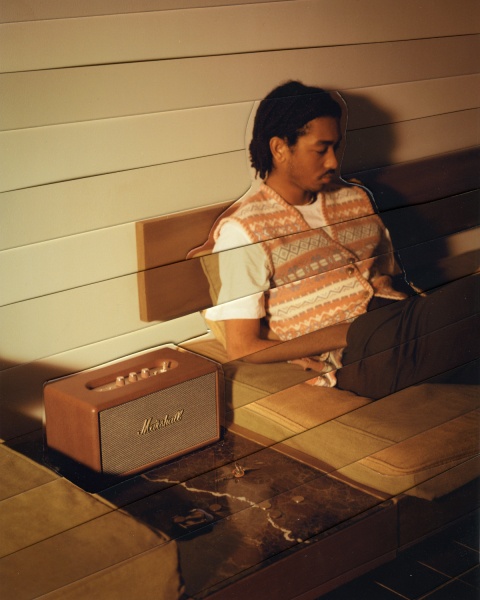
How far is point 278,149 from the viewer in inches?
69.7

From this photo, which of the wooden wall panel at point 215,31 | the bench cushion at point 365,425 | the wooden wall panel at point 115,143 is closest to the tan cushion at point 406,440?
the bench cushion at point 365,425

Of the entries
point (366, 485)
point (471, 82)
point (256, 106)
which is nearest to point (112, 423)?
point (256, 106)

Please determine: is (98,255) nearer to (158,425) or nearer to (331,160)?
(158,425)

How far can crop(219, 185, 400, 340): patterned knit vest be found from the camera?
5.88ft

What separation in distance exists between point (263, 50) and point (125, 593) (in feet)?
3.54

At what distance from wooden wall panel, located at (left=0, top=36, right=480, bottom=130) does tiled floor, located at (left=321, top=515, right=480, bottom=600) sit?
3.77ft

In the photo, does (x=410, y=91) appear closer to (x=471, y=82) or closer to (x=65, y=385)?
(x=471, y=82)

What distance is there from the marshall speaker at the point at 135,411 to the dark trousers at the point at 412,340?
0.49 meters

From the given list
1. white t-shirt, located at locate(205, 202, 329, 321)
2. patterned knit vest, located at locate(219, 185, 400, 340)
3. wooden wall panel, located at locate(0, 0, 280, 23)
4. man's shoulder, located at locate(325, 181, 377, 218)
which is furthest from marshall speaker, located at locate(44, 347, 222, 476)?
wooden wall panel, located at locate(0, 0, 280, 23)

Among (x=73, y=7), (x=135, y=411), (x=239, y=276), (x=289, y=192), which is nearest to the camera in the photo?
(x=73, y=7)

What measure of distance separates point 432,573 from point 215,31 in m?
1.50

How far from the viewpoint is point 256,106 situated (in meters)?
1.68

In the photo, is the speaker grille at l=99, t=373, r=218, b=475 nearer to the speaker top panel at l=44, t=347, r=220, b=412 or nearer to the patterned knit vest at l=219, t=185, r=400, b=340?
the speaker top panel at l=44, t=347, r=220, b=412

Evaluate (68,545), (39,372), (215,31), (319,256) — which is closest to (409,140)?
(319,256)
